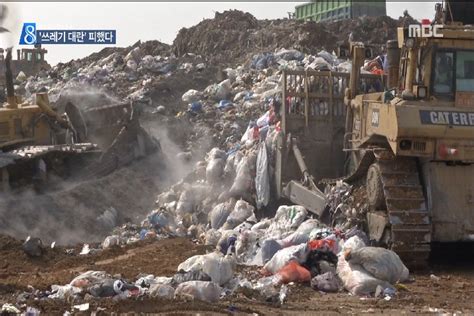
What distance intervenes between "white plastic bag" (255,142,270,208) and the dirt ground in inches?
55.6

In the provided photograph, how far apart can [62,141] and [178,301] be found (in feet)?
31.3

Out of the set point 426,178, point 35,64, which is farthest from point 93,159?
point 35,64

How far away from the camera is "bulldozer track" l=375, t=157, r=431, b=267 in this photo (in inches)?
309

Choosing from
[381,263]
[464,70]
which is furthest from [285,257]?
[464,70]

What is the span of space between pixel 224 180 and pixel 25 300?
237 inches

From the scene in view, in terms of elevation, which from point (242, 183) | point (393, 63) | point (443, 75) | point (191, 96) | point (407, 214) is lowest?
point (242, 183)

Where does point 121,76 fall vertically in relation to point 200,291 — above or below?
above

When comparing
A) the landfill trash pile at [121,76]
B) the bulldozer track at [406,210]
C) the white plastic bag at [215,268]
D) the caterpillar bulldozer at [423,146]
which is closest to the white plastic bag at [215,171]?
the caterpillar bulldozer at [423,146]

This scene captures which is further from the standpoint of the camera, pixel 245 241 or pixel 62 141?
pixel 62 141

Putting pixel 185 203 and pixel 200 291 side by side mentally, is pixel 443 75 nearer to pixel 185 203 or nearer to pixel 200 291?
pixel 200 291

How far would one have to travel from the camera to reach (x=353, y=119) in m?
10.3

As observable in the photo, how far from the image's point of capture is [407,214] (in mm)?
7938

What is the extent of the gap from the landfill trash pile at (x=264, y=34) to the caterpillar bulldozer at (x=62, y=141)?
26.6 ft

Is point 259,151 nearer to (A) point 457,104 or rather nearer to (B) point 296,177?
(B) point 296,177
